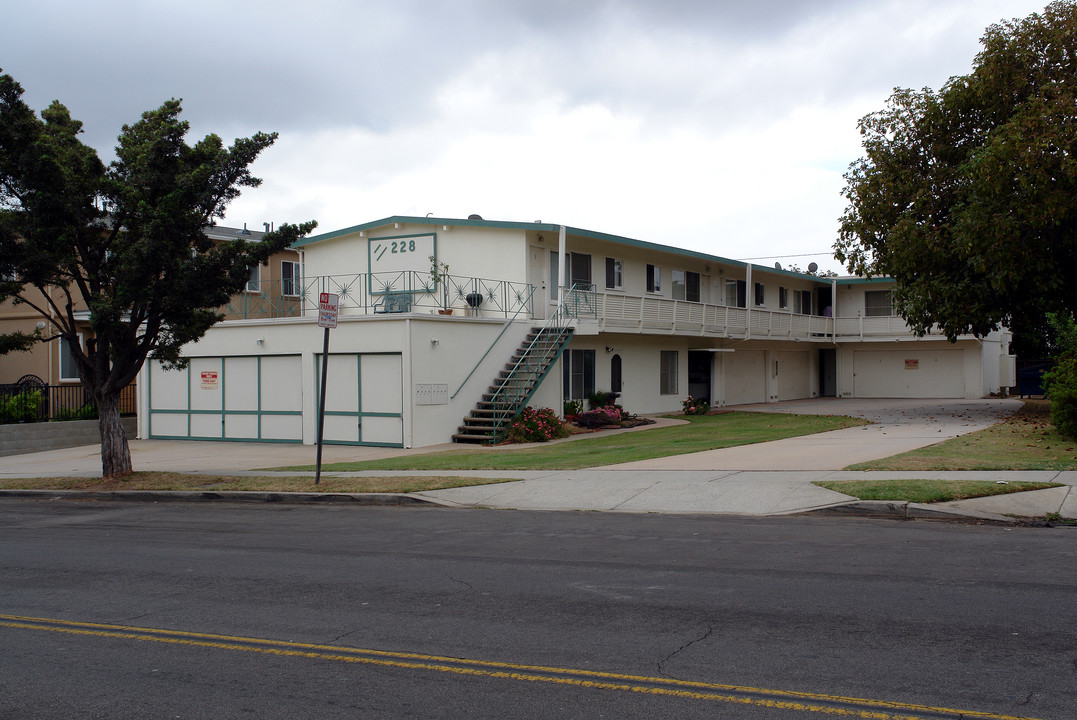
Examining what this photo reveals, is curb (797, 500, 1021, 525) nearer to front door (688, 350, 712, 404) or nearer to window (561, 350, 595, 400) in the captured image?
window (561, 350, 595, 400)

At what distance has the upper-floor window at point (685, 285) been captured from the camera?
32.7 m

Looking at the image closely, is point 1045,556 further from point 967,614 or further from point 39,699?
point 39,699

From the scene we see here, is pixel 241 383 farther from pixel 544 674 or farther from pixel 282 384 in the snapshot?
pixel 544 674

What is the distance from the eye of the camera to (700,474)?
46.6 ft

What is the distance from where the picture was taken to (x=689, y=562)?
8.63 m

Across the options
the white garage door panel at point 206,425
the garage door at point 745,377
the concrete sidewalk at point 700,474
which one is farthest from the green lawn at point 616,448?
the garage door at point 745,377

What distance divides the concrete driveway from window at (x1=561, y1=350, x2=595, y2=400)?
26.6 ft

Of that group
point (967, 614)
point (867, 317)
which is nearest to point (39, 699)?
point (967, 614)

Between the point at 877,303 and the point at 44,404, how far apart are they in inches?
1368

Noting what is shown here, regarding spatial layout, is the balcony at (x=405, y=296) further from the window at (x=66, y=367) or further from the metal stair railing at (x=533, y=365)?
the window at (x=66, y=367)

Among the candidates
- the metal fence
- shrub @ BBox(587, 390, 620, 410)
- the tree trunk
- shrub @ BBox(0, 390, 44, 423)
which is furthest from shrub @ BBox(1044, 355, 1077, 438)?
shrub @ BBox(0, 390, 44, 423)

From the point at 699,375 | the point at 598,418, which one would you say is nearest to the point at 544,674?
the point at 598,418

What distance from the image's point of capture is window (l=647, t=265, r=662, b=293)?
31188 millimetres

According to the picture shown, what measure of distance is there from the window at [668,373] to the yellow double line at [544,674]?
1018 inches
